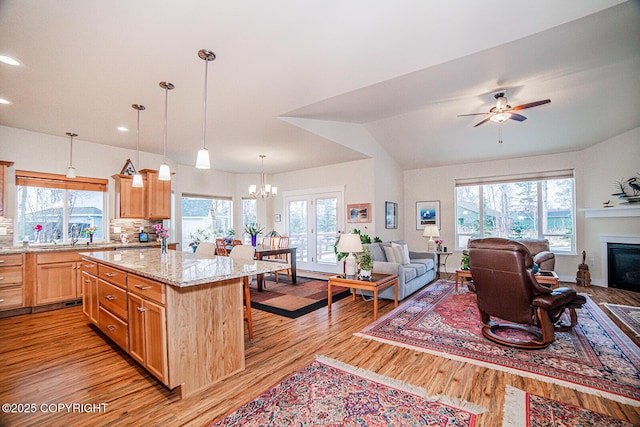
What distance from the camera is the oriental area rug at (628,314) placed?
3.31 m

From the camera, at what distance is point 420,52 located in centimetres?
267

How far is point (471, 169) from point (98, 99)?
7.29m

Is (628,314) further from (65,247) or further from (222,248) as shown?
(65,247)

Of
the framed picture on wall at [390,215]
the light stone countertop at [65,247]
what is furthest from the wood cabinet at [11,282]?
the framed picture on wall at [390,215]

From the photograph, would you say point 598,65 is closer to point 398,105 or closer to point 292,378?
point 398,105

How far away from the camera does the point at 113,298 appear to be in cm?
275

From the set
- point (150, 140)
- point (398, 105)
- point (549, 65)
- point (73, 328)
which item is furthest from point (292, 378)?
point (150, 140)

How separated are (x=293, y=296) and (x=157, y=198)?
10.5 feet

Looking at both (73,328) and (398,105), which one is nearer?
(73,328)

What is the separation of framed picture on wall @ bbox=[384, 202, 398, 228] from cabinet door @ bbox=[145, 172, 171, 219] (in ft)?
15.4

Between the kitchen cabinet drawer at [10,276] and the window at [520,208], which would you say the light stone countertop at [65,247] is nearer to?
the kitchen cabinet drawer at [10,276]

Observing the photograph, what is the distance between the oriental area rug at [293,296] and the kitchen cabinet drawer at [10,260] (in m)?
3.24

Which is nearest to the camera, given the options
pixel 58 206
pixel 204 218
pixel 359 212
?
pixel 58 206

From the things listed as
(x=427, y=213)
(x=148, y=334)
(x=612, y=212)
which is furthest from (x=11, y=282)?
(x=612, y=212)
